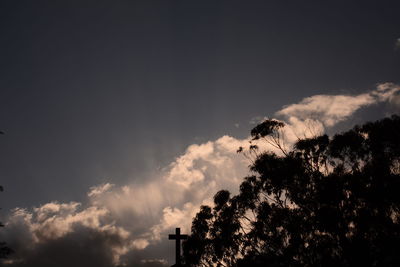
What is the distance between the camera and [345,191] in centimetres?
2089

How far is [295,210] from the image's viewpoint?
79.2 feet

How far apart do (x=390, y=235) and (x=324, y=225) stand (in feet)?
13.0

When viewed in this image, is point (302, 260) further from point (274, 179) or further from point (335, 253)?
point (274, 179)

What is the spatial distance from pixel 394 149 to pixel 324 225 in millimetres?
6871

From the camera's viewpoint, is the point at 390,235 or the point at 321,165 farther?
the point at 321,165

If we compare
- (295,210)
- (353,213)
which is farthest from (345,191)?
(295,210)

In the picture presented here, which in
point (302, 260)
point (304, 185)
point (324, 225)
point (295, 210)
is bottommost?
point (302, 260)

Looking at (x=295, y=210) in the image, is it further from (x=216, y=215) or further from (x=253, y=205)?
(x=216, y=215)

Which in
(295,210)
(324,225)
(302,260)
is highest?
(295,210)

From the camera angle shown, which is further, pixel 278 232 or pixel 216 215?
pixel 216 215

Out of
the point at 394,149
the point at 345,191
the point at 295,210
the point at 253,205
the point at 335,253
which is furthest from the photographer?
the point at 253,205

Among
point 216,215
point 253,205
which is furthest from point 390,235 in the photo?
point 216,215

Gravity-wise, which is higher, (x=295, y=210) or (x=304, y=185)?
(x=304, y=185)

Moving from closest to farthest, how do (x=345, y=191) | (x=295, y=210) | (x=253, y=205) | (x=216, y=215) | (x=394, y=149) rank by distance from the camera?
(x=394, y=149), (x=345, y=191), (x=295, y=210), (x=253, y=205), (x=216, y=215)
